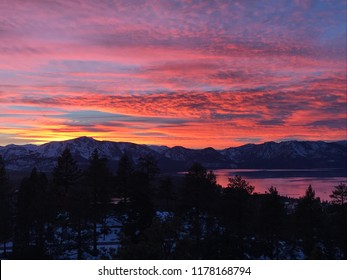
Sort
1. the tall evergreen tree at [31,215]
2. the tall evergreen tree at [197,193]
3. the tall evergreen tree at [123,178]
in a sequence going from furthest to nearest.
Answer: the tall evergreen tree at [123,178], the tall evergreen tree at [197,193], the tall evergreen tree at [31,215]

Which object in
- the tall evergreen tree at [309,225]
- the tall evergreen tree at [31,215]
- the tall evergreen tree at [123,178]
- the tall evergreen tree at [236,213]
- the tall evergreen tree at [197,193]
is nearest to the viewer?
the tall evergreen tree at [31,215]

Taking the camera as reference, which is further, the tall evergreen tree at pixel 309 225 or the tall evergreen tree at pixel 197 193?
the tall evergreen tree at pixel 197 193

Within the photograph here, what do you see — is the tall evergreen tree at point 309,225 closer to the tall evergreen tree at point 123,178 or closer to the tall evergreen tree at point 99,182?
the tall evergreen tree at point 99,182

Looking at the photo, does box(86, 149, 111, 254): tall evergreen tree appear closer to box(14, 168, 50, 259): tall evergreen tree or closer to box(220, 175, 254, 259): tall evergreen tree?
box(14, 168, 50, 259): tall evergreen tree

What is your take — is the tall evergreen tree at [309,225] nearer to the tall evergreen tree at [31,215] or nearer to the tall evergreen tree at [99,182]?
the tall evergreen tree at [99,182]

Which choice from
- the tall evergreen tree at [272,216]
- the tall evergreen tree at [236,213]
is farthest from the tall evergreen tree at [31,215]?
the tall evergreen tree at [272,216]

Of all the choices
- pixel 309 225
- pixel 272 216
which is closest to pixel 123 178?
pixel 272 216

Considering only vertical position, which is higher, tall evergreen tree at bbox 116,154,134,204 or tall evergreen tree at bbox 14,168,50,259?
tall evergreen tree at bbox 116,154,134,204

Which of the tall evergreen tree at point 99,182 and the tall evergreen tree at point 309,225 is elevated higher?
the tall evergreen tree at point 99,182

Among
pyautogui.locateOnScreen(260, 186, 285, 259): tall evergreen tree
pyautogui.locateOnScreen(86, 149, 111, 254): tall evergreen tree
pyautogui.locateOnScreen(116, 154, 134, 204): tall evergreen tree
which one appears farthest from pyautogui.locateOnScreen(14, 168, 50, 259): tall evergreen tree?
pyautogui.locateOnScreen(260, 186, 285, 259): tall evergreen tree

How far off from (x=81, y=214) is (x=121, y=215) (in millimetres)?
18214

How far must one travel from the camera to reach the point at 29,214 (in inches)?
1497

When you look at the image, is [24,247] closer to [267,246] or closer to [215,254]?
[215,254]
